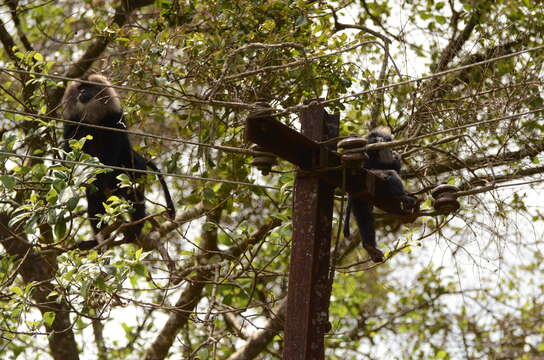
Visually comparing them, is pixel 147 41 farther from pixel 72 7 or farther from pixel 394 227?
pixel 394 227

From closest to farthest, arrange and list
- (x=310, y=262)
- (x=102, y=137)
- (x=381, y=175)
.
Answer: (x=310, y=262) → (x=381, y=175) → (x=102, y=137)

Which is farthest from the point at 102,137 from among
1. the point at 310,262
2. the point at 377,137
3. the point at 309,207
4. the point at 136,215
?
the point at 310,262

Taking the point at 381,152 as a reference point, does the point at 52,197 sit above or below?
below

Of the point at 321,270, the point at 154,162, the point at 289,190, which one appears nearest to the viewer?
the point at 321,270

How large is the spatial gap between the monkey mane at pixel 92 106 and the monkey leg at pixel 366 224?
2402 mm

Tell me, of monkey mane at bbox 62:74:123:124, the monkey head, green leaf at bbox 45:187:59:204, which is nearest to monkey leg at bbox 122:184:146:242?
monkey mane at bbox 62:74:123:124

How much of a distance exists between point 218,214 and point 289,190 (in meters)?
1.64

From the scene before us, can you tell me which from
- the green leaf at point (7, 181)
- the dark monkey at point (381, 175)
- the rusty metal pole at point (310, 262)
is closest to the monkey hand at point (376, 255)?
the dark monkey at point (381, 175)

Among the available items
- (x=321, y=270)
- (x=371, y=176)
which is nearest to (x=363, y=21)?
(x=371, y=176)

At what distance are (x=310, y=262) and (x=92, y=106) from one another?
3.14 metres

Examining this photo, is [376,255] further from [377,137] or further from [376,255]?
[377,137]

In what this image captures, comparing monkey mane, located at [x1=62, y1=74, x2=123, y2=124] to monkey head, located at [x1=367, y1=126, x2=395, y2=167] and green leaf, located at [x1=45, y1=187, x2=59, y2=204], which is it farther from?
monkey head, located at [x1=367, y1=126, x2=395, y2=167]

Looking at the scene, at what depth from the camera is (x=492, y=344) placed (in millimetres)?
8320

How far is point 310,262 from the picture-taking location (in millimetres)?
3451
